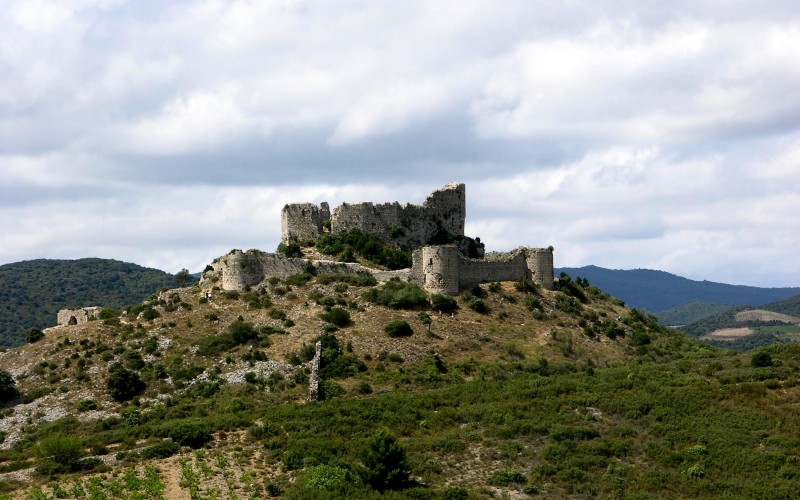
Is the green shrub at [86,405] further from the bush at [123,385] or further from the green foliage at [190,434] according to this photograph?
the green foliage at [190,434]

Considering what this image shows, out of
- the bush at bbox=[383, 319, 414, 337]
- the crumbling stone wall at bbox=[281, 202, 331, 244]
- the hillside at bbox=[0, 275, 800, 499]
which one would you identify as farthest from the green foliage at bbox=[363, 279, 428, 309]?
the crumbling stone wall at bbox=[281, 202, 331, 244]

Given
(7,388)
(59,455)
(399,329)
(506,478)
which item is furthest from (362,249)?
(506,478)

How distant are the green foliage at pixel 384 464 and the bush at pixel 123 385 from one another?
18927mm

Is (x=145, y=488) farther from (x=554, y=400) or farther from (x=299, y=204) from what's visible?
(x=299, y=204)

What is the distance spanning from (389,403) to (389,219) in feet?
81.5

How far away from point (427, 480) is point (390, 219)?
33.3 meters

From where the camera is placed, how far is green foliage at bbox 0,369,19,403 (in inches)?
1919

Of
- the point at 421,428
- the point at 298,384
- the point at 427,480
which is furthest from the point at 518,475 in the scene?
the point at 298,384

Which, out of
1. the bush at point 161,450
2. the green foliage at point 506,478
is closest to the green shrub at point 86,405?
the bush at point 161,450

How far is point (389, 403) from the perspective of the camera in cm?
4297

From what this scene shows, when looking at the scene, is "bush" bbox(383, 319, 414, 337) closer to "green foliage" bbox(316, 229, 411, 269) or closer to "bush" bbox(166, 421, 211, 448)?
"green foliage" bbox(316, 229, 411, 269)

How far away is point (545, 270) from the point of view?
205 ft

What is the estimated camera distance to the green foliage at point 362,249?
2456 inches

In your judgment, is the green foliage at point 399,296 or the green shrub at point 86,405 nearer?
the green shrub at point 86,405
